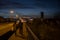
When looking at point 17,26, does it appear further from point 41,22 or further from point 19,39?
point 41,22

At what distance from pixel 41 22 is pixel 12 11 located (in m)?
7.55

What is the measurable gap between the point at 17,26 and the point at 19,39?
13.2 ft

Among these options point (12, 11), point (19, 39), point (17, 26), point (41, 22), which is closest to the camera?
point (19, 39)

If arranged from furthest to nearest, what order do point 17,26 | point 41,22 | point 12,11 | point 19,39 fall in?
1. point 41,22
2. point 12,11
3. point 17,26
4. point 19,39

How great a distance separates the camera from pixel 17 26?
13109mm

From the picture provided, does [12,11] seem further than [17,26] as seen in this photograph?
Yes

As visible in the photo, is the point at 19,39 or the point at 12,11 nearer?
the point at 19,39

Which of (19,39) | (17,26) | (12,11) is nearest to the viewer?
(19,39)

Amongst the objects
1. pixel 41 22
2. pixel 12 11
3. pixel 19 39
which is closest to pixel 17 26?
pixel 19 39

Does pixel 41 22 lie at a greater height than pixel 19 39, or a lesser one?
lesser

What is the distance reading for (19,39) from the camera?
9.18 meters

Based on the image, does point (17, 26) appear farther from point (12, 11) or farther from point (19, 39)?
point (12, 11)

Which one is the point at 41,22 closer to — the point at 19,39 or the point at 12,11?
the point at 12,11

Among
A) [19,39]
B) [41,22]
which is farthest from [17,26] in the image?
[41,22]
